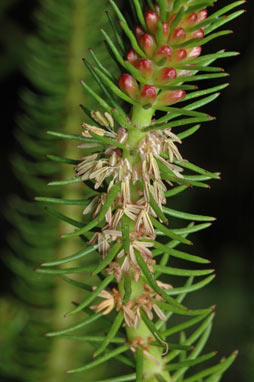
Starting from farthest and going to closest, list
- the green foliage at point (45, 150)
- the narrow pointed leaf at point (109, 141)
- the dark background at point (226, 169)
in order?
the dark background at point (226, 169)
the green foliage at point (45, 150)
the narrow pointed leaf at point (109, 141)

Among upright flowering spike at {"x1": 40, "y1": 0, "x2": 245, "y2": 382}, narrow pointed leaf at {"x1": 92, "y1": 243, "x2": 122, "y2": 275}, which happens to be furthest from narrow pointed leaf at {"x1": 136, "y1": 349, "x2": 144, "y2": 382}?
narrow pointed leaf at {"x1": 92, "y1": 243, "x2": 122, "y2": 275}

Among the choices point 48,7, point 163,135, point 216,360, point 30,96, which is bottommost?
point 216,360

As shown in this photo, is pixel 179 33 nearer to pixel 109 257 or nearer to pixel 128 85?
pixel 128 85

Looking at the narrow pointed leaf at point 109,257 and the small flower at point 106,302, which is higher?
the narrow pointed leaf at point 109,257

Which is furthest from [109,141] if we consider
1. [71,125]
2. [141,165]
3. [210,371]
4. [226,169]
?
[226,169]

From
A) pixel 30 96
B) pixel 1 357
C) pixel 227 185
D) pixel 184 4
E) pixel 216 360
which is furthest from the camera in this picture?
pixel 227 185

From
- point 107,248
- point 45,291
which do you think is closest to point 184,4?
point 107,248

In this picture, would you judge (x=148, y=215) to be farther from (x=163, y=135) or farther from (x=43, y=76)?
(x=43, y=76)

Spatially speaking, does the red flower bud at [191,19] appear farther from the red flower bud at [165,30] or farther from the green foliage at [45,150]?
the green foliage at [45,150]

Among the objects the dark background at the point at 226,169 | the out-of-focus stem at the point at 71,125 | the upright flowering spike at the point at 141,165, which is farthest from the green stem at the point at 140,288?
the dark background at the point at 226,169
